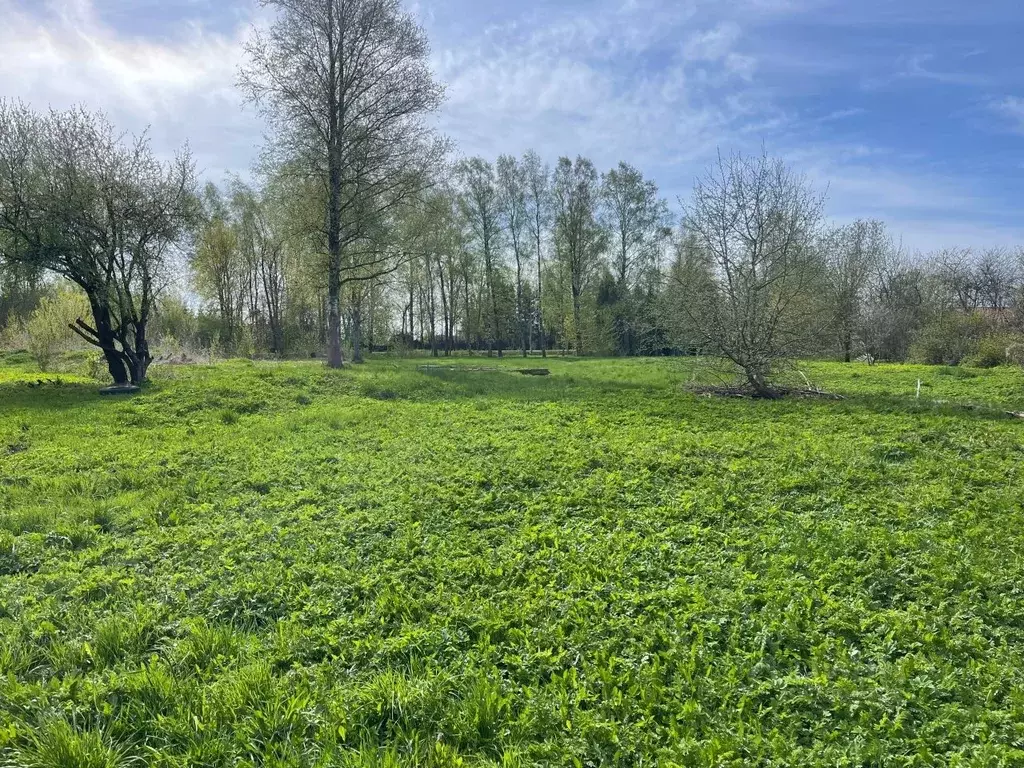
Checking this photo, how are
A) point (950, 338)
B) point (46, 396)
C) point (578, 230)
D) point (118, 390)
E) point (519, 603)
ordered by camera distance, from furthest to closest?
point (578, 230) < point (950, 338) < point (118, 390) < point (46, 396) < point (519, 603)

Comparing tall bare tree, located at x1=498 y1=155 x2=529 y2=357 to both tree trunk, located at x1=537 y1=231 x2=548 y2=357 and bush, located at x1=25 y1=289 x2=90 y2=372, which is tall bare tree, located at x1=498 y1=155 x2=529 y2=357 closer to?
tree trunk, located at x1=537 y1=231 x2=548 y2=357

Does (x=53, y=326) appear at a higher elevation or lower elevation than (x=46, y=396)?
higher

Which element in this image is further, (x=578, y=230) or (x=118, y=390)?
(x=578, y=230)

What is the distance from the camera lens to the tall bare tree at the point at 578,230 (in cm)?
3756

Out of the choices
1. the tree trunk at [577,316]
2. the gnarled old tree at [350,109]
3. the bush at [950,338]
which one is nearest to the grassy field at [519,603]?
the gnarled old tree at [350,109]

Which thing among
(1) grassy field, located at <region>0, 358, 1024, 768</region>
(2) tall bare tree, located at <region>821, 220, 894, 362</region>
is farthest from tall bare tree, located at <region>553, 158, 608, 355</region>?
(1) grassy field, located at <region>0, 358, 1024, 768</region>

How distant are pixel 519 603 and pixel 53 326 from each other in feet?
73.3

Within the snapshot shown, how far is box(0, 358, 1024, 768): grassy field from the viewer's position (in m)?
2.55

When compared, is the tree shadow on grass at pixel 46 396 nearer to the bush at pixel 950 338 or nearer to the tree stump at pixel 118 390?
the tree stump at pixel 118 390

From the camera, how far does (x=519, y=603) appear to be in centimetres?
Answer: 362

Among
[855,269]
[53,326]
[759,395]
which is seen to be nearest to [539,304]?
[855,269]

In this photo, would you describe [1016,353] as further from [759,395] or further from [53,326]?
[53,326]

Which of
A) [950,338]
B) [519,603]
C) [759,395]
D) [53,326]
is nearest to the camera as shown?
[519,603]

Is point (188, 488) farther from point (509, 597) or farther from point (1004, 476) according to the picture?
point (1004, 476)
